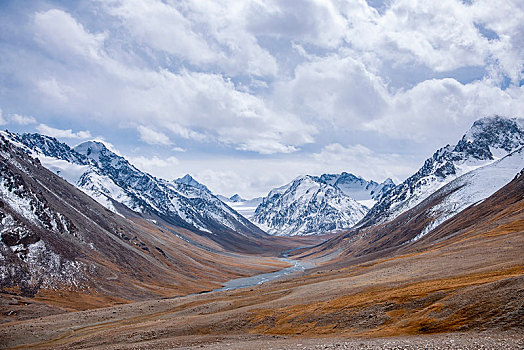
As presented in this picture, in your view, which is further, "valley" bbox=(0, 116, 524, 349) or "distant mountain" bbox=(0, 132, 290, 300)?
"distant mountain" bbox=(0, 132, 290, 300)

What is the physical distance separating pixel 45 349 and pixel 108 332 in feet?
25.2

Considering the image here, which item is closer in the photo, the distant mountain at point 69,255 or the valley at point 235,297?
the valley at point 235,297

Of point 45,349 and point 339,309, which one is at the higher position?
point 339,309

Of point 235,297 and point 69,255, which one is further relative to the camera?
point 69,255

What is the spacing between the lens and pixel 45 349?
166 feet

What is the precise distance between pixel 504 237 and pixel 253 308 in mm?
56578

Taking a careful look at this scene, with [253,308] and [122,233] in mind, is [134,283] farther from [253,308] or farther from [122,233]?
[253,308]

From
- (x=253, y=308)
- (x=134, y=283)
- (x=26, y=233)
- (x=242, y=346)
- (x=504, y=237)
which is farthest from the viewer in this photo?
(x=134, y=283)

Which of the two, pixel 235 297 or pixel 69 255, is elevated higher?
pixel 69 255

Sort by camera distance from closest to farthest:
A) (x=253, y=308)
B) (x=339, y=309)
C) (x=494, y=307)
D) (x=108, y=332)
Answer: (x=494, y=307) → (x=339, y=309) → (x=108, y=332) → (x=253, y=308)

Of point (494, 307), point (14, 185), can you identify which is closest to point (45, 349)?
point (494, 307)

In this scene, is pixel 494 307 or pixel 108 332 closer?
pixel 494 307

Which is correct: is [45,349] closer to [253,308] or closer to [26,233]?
[253,308]

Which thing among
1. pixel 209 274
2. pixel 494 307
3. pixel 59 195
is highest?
pixel 59 195
